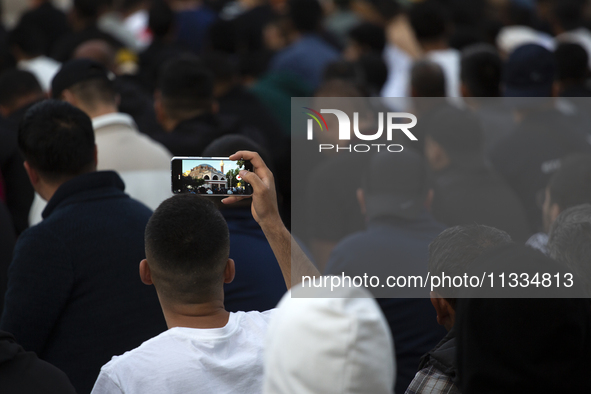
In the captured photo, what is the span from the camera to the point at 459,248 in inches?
80.6

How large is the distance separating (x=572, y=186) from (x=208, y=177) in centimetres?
142

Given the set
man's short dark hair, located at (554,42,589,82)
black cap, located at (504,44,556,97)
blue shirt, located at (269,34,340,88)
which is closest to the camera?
black cap, located at (504,44,556,97)

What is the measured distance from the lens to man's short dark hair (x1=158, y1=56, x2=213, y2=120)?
4270mm

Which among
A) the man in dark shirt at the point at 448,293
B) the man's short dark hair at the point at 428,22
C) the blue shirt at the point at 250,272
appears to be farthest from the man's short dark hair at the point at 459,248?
the man's short dark hair at the point at 428,22

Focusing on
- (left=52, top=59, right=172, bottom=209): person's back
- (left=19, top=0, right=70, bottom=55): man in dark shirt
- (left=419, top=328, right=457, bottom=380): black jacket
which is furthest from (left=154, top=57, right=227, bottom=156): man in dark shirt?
(left=19, top=0, right=70, bottom=55): man in dark shirt

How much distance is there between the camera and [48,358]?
2.48 meters

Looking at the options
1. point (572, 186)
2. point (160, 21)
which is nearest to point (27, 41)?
point (160, 21)

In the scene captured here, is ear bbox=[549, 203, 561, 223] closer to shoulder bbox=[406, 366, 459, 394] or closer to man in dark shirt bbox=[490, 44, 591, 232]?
man in dark shirt bbox=[490, 44, 591, 232]

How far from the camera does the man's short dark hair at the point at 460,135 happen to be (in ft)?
12.2

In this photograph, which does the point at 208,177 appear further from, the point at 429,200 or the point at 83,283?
the point at 429,200

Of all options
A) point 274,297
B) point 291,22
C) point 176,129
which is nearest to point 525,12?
point 291,22

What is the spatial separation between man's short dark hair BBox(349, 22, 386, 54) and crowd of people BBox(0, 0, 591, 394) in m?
1.25

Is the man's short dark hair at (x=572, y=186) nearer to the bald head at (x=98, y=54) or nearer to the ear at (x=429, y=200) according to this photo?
the ear at (x=429, y=200)

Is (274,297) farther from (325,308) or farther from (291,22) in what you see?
(291,22)
